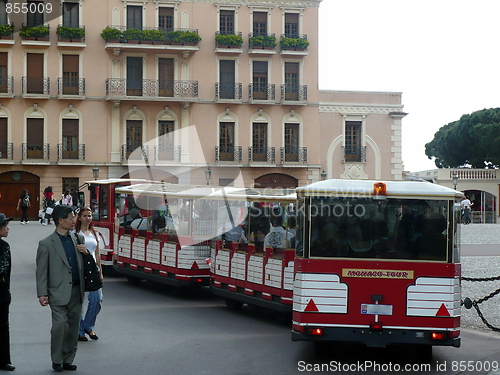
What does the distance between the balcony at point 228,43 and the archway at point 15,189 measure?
44.9 feet

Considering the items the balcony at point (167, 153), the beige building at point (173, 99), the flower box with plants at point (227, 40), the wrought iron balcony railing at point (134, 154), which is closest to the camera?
the beige building at point (173, 99)

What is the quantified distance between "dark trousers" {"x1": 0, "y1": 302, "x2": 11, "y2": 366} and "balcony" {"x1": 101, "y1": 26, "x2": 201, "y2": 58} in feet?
114

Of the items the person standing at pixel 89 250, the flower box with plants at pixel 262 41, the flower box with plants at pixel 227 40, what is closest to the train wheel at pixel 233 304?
the person standing at pixel 89 250

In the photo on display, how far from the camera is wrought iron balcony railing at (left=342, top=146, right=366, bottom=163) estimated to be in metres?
45.3

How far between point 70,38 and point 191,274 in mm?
30676

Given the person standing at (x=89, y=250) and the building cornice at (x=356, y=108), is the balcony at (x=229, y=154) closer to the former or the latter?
the building cornice at (x=356, y=108)

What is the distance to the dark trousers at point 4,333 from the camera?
7633mm

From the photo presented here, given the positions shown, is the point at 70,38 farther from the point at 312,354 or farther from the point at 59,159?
the point at 312,354

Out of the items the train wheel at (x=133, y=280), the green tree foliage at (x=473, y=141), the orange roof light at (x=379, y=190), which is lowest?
the train wheel at (x=133, y=280)

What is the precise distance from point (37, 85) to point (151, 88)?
22.1ft

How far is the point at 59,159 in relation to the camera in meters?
40.8

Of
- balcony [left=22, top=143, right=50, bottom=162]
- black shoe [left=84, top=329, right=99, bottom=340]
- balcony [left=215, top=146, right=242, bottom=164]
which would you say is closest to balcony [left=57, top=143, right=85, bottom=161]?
balcony [left=22, top=143, right=50, bottom=162]

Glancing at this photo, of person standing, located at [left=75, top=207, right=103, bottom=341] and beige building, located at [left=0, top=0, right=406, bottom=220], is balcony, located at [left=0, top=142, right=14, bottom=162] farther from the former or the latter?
person standing, located at [left=75, top=207, right=103, bottom=341]

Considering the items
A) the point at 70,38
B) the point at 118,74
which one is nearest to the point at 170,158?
the point at 118,74
